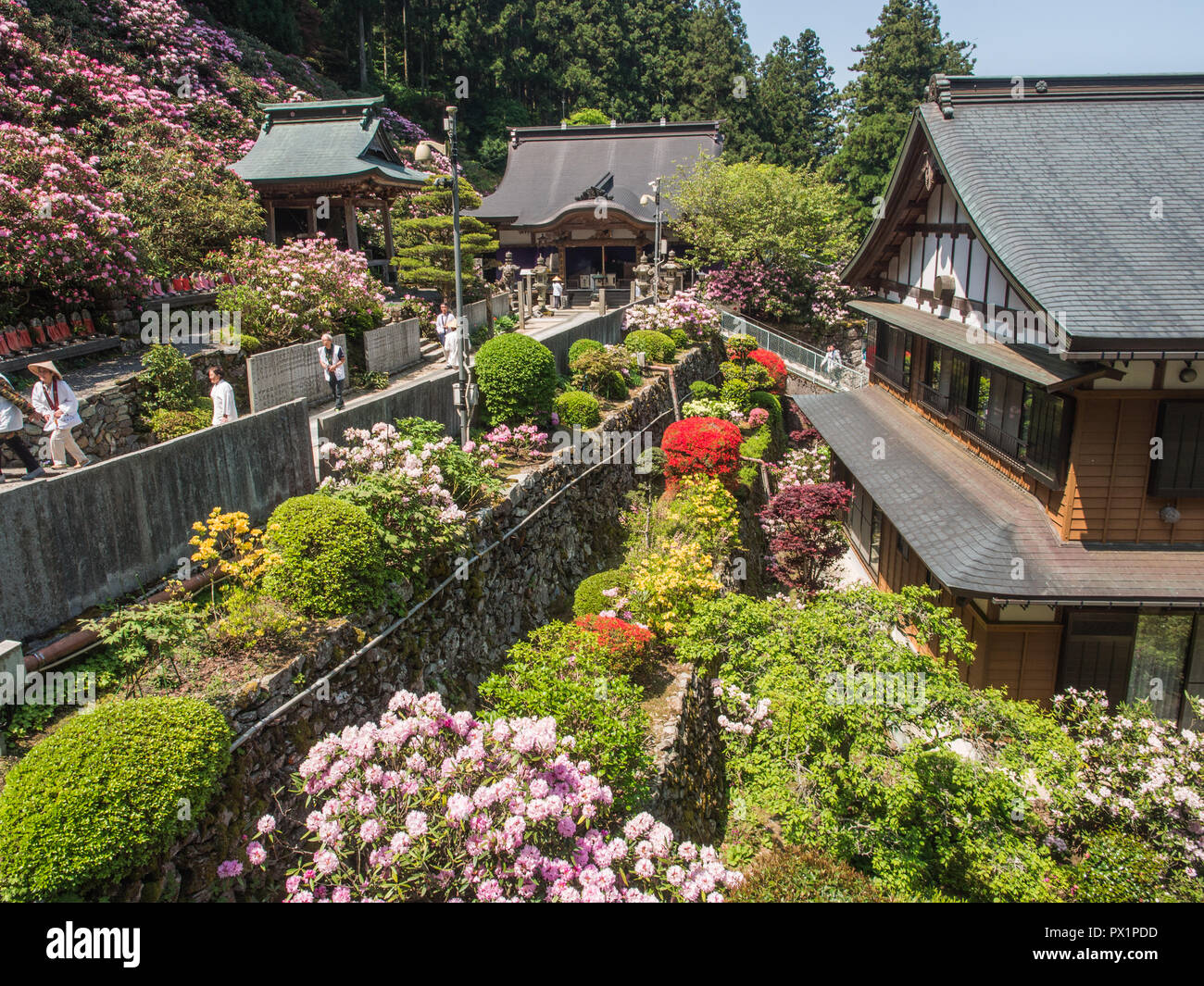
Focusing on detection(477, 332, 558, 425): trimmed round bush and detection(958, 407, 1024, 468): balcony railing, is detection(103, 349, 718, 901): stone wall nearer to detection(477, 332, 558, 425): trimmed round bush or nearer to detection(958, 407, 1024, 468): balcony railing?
detection(477, 332, 558, 425): trimmed round bush

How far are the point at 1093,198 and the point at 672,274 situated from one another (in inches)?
895

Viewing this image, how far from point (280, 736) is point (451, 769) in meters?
2.06

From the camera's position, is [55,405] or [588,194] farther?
[588,194]

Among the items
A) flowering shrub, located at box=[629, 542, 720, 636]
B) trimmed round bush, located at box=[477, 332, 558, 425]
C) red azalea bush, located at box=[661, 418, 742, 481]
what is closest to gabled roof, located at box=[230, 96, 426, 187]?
trimmed round bush, located at box=[477, 332, 558, 425]

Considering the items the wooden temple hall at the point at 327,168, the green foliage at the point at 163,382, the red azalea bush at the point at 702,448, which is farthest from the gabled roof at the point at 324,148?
the green foliage at the point at 163,382

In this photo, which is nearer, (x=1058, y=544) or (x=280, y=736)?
(x=280, y=736)

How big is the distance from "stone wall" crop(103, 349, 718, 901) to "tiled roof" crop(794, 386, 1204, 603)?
4.44 m

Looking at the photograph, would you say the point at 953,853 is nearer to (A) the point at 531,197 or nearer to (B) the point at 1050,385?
(B) the point at 1050,385

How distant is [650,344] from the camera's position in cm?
2388

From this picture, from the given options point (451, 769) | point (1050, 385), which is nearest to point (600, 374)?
point (1050, 385)

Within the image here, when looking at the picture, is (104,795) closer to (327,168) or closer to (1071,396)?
(1071,396)

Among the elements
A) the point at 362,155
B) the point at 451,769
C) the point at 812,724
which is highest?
the point at 362,155

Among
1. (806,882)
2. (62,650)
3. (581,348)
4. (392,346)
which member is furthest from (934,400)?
(62,650)

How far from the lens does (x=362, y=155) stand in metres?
25.9
